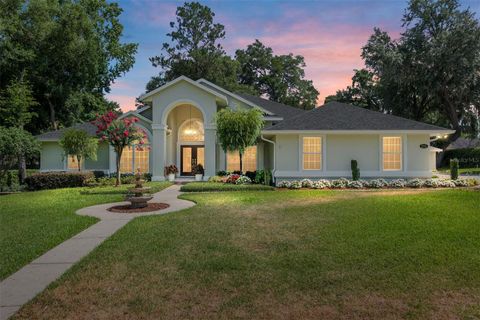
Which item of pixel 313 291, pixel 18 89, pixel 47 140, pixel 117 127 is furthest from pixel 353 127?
pixel 18 89

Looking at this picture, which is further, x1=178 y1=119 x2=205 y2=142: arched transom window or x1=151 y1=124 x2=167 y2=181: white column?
x1=178 y1=119 x2=205 y2=142: arched transom window

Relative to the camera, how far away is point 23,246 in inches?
275

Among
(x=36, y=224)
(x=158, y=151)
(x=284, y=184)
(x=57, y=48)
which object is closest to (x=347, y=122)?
(x=284, y=184)

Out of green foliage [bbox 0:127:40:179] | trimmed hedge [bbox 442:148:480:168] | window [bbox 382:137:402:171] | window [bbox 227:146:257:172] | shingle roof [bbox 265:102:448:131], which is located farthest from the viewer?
trimmed hedge [bbox 442:148:480:168]

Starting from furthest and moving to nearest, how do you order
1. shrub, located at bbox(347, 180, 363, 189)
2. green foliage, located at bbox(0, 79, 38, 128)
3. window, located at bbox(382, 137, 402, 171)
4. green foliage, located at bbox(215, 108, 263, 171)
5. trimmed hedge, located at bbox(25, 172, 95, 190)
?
green foliage, located at bbox(0, 79, 38, 128) < trimmed hedge, located at bbox(25, 172, 95, 190) < green foliage, located at bbox(215, 108, 263, 171) < window, located at bbox(382, 137, 402, 171) < shrub, located at bbox(347, 180, 363, 189)

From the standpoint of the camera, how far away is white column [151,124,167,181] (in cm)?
2195

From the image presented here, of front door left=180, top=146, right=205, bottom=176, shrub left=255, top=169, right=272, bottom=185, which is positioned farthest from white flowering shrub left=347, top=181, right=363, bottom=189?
front door left=180, top=146, right=205, bottom=176

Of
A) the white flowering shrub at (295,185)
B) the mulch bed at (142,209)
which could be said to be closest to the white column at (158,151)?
the white flowering shrub at (295,185)

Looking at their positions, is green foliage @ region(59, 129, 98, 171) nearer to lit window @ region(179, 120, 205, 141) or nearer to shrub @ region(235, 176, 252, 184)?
lit window @ region(179, 120, 205, 141)

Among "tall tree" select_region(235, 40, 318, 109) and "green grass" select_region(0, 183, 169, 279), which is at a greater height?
"tall tree" select_region(235, 40, 318, 109)

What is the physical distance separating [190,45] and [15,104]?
22.0 metres

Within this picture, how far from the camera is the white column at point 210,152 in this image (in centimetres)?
2186

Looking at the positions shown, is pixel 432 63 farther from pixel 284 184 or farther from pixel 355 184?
pixel 284 184

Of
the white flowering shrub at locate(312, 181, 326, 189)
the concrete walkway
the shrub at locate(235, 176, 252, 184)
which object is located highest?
the shrub at locate(235, 176, 252, 184)
